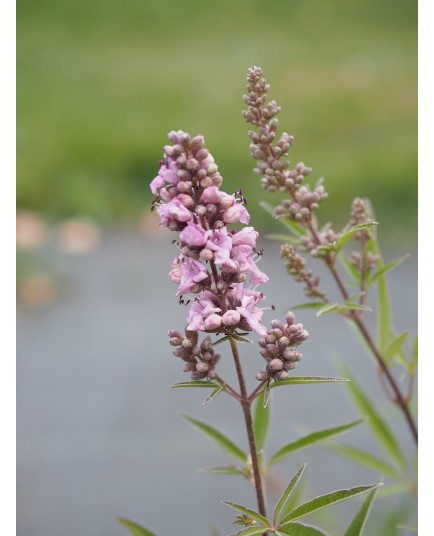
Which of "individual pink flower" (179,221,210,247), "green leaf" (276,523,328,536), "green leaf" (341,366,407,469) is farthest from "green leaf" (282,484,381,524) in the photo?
"green leaf" (341,366,407,469)

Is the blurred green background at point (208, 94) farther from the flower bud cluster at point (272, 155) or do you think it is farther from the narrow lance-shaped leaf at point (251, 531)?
the narrow lance-shaped leaf at point (251, 531)

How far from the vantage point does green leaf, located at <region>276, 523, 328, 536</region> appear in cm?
61

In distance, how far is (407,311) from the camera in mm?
2146

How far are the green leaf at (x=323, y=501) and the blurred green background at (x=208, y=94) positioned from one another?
1659 mm

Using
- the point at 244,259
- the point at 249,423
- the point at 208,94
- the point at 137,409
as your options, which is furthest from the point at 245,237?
the point at 208,94

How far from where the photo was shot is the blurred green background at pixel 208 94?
2564 mm

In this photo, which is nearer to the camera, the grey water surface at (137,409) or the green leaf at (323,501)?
the green leaf at (323,501)

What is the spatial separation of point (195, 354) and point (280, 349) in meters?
0.07

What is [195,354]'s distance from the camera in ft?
2.02

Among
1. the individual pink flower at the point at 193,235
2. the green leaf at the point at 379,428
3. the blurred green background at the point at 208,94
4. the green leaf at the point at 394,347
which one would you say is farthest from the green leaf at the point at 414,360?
the blurred green background at the point at 208,94

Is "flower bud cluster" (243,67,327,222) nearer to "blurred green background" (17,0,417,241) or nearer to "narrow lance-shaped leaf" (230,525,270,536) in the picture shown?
"narrow lance-shaped leaf" (230,525,270,536)

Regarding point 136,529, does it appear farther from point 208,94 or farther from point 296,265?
point 208,94

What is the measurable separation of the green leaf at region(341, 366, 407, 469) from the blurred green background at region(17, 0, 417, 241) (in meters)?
1.24
